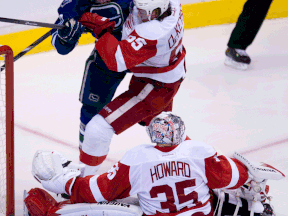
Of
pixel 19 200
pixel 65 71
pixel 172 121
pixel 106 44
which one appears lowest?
pixel 65 71

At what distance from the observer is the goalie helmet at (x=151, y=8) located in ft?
6.71

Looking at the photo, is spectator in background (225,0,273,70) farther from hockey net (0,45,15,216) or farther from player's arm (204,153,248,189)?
hockey net (0,45,15,216)

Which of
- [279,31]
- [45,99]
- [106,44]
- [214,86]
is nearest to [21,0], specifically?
[45,99]

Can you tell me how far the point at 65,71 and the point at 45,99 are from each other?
56cm

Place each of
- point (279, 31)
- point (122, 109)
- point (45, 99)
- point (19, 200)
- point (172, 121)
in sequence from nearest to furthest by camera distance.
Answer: point (172, 121) < point (122, 109) < point (19, 200) < point (45, 99) < point (279, 31)

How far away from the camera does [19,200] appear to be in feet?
8.00

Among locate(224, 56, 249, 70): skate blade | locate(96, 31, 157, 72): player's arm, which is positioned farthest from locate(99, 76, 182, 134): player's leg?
locate(224, 56, 249, 70): skate blade

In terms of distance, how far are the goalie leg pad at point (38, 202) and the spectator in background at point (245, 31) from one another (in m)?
2.68

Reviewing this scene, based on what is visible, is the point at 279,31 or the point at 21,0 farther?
the point at 279,31

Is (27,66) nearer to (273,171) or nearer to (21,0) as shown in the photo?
(21,0)

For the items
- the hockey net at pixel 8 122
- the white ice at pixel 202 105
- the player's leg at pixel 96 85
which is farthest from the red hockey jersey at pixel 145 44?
the white ice at pixel 202 105

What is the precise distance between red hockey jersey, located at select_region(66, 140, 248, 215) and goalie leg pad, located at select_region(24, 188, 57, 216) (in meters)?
0.22

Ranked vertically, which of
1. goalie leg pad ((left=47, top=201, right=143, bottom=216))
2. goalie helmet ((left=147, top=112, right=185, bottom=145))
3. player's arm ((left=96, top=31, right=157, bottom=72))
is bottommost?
goalie leg pad ((left=47, top=201, right=143, bottom=216))

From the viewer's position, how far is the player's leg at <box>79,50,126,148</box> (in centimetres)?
243
